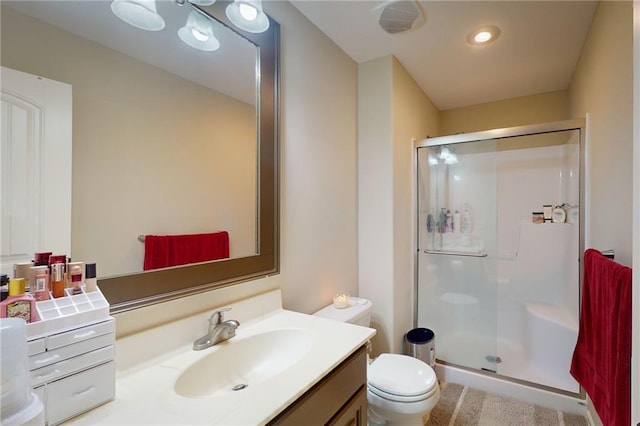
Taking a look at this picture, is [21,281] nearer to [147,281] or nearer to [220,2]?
[147,281]

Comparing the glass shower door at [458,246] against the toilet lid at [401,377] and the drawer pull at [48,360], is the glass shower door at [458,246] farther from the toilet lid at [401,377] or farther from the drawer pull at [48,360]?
the drawer pull at [48,360]

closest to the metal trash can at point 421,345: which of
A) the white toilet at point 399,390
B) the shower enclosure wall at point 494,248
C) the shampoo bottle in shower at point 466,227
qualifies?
the shower enclosure wall at point 494,248

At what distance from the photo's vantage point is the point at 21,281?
706mm

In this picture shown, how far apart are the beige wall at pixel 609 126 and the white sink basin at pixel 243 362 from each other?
139 centimetres

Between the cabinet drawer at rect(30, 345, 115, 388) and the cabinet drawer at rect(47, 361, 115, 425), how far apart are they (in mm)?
13

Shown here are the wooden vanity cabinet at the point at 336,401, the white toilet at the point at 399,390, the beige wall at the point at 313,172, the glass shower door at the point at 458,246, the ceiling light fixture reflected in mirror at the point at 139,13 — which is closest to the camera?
the wooden vanity cabinet at the point at 336,401

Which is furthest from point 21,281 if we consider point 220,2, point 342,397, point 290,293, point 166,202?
point 220,2

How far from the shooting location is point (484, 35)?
6.36 feet

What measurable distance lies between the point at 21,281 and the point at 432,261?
258 cm

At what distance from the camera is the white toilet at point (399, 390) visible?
1.44m

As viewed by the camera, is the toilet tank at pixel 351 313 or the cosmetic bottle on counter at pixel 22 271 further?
the toilet tank at pixel 351 313

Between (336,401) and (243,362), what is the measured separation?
382mm

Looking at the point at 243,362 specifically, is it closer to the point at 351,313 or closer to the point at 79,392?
the point at 79,392

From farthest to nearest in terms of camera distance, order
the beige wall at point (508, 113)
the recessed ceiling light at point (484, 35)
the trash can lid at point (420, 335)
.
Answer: the beige wall at point (508, 113) < the trash can lid at point (420, 335) < the recessed ceiling light at point (484, 35)
